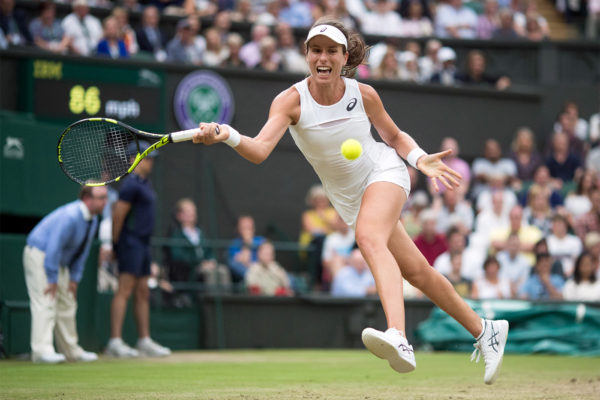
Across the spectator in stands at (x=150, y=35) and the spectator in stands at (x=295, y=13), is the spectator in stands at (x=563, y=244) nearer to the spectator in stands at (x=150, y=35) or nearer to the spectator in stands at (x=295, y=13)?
the spectator in stands at (x=295, y=13)

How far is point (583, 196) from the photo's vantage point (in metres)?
13.7

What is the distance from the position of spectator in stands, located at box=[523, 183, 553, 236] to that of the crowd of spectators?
8.39 feet

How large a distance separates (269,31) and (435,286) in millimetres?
9095

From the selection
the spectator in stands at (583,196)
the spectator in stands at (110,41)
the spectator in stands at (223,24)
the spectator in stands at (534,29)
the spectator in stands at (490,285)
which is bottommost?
the spectator in stands at (490,285)

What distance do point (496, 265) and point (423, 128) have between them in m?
3.46

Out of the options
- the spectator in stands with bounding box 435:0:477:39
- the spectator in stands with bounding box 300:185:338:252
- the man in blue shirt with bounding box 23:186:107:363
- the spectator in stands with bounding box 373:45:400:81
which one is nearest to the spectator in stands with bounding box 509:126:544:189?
the spectator in stands with bounding box 373:45:400:81

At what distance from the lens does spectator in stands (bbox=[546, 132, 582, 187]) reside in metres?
14.8

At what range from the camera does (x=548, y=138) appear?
15.5 m

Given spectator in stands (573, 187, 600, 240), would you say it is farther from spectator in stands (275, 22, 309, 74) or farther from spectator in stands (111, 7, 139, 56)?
spectator in stands (111, 7, 139, 56)

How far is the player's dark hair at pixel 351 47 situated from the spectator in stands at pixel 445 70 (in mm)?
9132

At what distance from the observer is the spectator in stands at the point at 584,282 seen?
38.0 ft

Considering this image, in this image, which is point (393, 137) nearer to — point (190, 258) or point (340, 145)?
point (340, 145)

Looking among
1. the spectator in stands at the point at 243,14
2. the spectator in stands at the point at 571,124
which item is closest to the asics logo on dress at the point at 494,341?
the spectator in stands at the point at 243,14

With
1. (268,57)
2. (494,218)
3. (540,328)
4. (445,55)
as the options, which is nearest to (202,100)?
(268,57)
